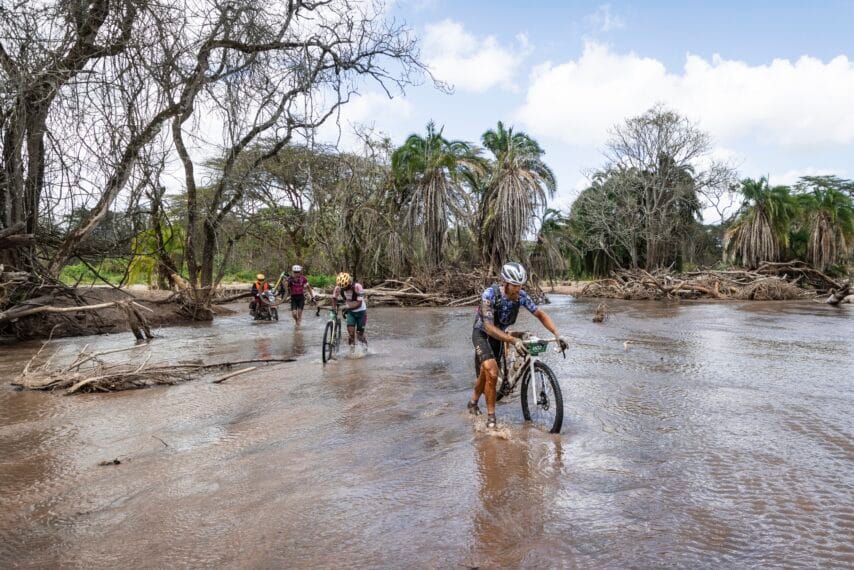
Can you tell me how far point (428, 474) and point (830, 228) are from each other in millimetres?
39291

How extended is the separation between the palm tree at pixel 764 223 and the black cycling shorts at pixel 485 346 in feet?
110

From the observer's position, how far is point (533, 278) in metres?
28.9

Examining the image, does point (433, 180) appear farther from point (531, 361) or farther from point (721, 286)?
point (531, 361)

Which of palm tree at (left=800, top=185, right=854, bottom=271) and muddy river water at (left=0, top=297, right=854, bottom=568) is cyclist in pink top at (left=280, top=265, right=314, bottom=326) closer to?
muddy river water at (left=0, top=297, right=854, bottom=568)

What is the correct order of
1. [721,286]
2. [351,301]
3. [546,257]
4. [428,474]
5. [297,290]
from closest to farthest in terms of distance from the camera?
[428,474]
[351,301]
[297,290]
[721,286]
[546,257]

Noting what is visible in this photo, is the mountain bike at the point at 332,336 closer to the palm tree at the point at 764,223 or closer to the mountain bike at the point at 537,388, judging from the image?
the mountain bike at the point at 537,388

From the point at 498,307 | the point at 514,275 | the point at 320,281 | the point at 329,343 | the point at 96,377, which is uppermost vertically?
the point at 514,275

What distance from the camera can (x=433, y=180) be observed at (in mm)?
27188

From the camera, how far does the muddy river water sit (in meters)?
3.60

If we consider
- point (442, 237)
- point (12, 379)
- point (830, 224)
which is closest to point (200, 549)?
point (12, 379)

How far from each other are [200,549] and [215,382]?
5.44m

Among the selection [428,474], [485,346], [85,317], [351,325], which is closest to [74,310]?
[351,325]

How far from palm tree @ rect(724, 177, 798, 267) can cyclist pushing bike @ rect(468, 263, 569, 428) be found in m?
33.6

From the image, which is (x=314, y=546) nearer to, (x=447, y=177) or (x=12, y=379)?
(x=12, y=379)
